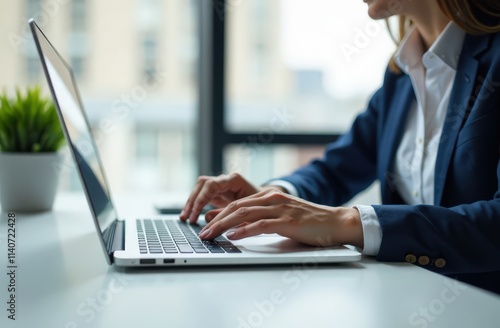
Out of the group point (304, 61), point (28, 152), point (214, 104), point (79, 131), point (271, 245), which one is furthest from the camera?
point (304, 61)

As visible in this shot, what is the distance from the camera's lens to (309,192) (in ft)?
4.33

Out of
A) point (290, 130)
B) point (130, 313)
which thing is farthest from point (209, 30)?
point (130, 313)

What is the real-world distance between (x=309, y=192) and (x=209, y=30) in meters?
1.26

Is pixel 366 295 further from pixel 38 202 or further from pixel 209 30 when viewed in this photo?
pixel 209 30

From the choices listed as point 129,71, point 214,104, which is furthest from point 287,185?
point 129,71

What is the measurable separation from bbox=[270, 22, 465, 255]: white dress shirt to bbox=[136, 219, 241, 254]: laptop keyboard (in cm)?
35

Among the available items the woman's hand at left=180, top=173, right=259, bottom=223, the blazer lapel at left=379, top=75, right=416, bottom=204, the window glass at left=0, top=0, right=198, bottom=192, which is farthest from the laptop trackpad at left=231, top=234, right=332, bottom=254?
the window glass at left=0, top=0, right=198, bottom=192

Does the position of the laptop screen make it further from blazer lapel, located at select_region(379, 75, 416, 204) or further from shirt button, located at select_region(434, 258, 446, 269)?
blazer lapel, located at select_region(379, 75, 416, 204)

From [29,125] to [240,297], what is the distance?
929 millimetres

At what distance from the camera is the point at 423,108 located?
124cm

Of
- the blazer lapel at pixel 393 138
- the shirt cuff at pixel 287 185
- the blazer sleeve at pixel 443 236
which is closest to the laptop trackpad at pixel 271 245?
the blazer sleeve at pixel 443 236

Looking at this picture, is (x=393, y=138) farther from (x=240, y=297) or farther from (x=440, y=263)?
(x=240, y=297)

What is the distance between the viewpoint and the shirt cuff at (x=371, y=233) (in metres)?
0.79

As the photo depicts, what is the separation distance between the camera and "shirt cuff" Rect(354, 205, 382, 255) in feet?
2.60
